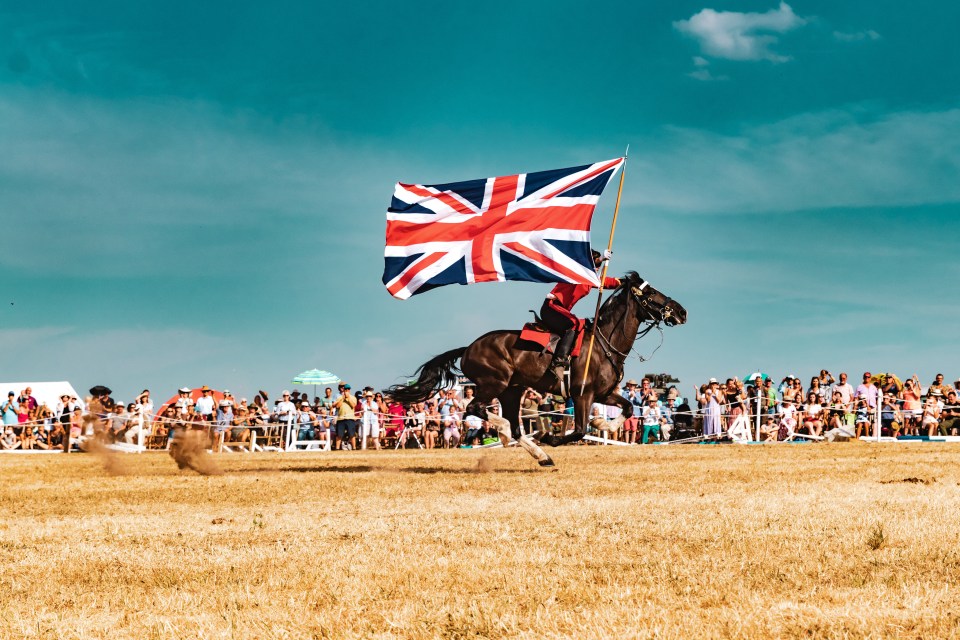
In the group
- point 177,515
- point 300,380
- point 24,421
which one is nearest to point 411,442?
point 300,380

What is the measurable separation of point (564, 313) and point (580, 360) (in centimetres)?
76

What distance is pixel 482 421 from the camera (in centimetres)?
2881

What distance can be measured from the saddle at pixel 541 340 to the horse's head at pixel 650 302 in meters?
0.88

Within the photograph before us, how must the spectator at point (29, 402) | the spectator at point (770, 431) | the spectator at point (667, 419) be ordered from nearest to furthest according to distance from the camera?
1. the spectator at point (770, 431)
2. the spectator at point (667, 419)
3. the spectator at point (29, 402)

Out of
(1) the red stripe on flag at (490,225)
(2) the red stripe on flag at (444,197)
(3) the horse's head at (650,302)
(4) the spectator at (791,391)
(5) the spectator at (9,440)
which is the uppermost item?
(2) the red stripe on flag at (444,197)

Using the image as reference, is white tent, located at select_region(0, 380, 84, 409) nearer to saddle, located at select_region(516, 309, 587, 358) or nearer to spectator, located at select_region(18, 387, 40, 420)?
spectator, located at select_region(18, 387, 40, 420)

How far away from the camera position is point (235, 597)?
17.5 feet

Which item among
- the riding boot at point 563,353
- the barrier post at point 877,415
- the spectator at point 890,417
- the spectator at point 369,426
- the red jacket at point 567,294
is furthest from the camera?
the spectator at point 369,426

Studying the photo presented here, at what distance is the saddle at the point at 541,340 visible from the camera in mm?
16297

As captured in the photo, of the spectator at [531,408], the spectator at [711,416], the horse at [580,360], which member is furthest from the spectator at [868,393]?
the horse at [580,360]

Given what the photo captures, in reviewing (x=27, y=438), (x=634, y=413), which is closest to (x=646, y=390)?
(x=634, y=413)

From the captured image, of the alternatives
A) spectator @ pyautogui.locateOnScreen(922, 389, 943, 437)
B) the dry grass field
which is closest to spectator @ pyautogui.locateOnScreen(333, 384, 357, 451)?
spectator @ pyautogui.locateOnScreen(922, 389, 943, 437)

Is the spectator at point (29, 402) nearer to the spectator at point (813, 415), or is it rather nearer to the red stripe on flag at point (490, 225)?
the red stripe on flag at point (490, 225)

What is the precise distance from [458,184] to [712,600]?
1217cm
